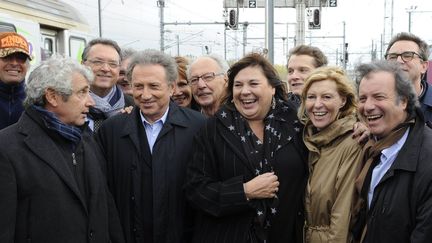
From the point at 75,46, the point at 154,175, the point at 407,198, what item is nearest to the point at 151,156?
the point at 154,175

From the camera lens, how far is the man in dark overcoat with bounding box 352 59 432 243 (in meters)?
2.39

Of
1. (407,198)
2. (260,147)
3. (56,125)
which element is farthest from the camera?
(260,147)

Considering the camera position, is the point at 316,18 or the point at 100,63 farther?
the point at 316,18

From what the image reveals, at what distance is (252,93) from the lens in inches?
119

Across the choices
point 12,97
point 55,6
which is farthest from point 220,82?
point 55,6

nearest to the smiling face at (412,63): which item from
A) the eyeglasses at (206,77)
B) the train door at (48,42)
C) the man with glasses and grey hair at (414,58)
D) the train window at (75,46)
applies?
the man with glasses and grey hair at (414,58)

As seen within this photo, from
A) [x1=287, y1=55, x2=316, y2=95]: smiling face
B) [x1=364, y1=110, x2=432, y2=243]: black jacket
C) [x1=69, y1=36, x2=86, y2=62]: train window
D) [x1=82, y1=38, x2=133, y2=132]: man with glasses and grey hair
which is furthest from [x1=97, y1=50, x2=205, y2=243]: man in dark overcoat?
[x1=69, y1=36, x2=86, y2=62]: train window

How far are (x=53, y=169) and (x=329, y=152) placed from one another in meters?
1.65

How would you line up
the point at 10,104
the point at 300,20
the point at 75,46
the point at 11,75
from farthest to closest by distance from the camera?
the point at 300,20 < the point at 75,46 < the point at 11,75 < the point at 10,104

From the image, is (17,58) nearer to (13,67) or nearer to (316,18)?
(13,67)

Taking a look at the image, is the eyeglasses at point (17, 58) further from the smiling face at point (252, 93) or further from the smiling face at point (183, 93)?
the smiling face at point (252, 93)

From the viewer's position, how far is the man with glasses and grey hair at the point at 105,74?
401 centimetres

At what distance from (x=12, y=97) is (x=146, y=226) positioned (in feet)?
5.39

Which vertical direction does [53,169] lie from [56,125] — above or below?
below
